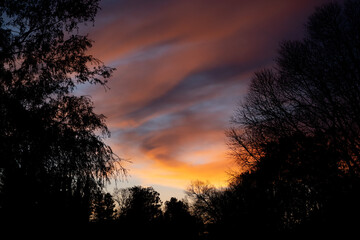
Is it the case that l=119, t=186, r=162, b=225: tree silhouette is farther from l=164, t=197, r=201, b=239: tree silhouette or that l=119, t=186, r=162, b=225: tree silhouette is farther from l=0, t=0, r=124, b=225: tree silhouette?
l=0, t=0, r=124, b=225: tree silhouette

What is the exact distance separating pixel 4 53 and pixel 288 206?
17511 mm

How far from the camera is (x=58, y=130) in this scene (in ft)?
20.2

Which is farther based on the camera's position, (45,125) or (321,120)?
(321,120)

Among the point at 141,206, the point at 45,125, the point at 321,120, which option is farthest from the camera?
the point at 141,206

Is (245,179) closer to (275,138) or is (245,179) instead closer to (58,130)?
(275,138)

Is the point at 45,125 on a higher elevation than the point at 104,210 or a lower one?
higher

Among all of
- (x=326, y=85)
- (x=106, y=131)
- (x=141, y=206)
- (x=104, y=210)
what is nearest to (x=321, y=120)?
(x=326, y=85)

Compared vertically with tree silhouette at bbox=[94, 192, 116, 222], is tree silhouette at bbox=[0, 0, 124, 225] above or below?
above

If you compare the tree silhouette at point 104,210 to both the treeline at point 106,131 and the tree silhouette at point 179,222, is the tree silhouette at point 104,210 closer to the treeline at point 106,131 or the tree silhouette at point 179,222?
the tree silhouette at point 179,222

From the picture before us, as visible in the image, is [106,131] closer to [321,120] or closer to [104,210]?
[321,120]

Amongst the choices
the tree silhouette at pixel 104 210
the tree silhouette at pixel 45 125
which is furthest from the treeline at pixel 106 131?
the tree silhouette at pixel 104 210

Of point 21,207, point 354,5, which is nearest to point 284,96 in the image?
point 354,5

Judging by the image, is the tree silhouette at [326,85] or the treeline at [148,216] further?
the treeline at [148,216]

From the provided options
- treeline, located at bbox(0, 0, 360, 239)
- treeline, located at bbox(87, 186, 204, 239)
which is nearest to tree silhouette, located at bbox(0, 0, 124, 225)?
treeline, located at bbox(0, 0, 360, 239)
